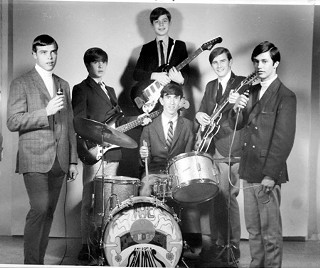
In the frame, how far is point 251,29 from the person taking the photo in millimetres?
5395

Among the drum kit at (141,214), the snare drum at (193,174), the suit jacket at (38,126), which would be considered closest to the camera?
the snare drum at (193,174)

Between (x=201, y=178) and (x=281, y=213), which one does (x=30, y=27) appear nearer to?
(x=201, y=178)

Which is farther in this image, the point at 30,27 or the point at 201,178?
the point at 30,27

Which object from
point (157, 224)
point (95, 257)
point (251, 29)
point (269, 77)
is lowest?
point (95, 257)

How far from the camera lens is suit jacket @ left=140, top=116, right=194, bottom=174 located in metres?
5.42

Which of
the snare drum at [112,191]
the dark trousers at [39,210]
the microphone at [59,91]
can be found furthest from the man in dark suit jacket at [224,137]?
the dark trousers at [39,210]

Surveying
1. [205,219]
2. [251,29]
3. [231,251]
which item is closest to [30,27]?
[251,29]

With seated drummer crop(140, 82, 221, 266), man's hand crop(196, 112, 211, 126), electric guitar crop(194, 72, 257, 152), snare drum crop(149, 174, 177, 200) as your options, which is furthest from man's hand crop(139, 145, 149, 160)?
man's hand crop(196, 112, 211, 126)

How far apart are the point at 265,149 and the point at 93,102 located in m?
1.64

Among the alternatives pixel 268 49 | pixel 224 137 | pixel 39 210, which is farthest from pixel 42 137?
pixel 268 49

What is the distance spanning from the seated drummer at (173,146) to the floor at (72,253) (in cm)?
31

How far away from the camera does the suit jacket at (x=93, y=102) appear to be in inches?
215

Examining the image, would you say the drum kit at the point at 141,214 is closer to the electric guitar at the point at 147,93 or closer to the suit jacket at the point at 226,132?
the suit jacket at the point at 226,132

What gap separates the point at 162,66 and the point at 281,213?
1.75m
